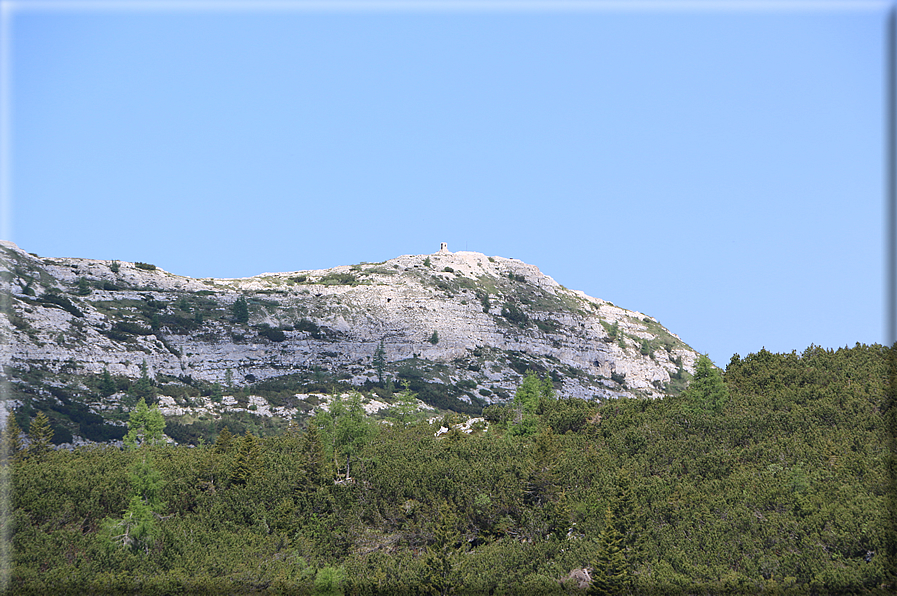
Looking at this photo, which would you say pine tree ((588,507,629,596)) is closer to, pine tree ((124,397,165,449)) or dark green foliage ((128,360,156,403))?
pine tree ((124,397,165,449))

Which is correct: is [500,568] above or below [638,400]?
below

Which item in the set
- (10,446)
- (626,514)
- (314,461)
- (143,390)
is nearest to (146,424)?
(10,446)

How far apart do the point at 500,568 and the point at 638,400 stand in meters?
29.7

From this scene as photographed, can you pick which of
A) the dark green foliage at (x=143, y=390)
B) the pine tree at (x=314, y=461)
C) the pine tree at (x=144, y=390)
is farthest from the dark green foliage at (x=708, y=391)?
the pine tree at (x=144, y=390)

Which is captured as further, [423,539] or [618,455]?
[618,455]

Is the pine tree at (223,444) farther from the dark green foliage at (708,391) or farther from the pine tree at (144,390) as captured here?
the pine tree at (144,390)

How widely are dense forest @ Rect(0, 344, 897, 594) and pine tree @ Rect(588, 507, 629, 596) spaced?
102mm

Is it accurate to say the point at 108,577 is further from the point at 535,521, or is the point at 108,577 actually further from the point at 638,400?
the point at 638,400

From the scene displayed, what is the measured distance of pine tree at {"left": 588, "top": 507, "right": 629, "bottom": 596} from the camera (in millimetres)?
37812

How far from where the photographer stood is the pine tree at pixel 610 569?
124ft

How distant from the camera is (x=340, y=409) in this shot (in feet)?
193

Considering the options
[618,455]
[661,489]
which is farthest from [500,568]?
[618,455]

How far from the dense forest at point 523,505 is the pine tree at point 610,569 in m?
0.10

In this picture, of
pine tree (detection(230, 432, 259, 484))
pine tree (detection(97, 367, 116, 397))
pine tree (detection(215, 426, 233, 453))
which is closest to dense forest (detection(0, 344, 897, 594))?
pine tree (detection(230, 432, 259, 484))
